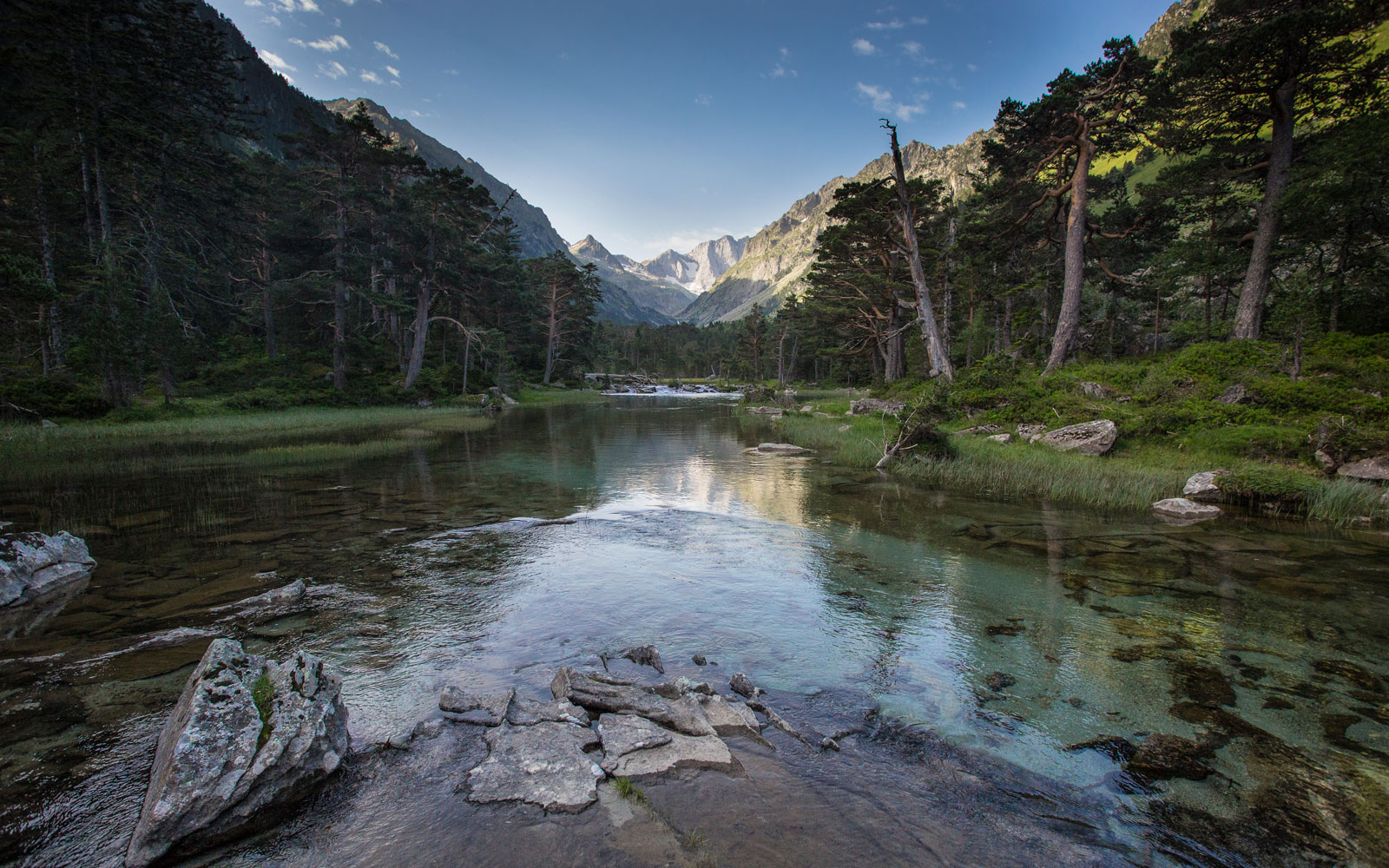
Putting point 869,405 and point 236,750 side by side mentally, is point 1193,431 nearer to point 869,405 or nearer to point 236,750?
point 869,405

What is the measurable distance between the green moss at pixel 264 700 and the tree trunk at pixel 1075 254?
978 inches

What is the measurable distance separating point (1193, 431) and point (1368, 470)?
361 centimetres

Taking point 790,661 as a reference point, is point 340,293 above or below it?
above

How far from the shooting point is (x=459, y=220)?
4347 cm

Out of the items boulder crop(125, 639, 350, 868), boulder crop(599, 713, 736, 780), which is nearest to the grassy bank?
Result: boulder crop(599, 713, 736, 780)

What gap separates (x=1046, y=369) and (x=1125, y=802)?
71.7 ft

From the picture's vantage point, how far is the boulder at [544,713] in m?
4.20

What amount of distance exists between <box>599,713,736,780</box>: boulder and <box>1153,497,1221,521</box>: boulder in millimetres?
12667

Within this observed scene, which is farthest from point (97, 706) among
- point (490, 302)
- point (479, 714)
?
point (490, 302)

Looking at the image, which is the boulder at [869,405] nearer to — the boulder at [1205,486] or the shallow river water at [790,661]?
the boulder at [1205,486]

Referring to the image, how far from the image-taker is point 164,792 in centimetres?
288

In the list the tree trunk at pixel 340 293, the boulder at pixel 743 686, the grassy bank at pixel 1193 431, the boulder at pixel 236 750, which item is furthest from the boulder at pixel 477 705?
the tree trunk at pixel 340 293

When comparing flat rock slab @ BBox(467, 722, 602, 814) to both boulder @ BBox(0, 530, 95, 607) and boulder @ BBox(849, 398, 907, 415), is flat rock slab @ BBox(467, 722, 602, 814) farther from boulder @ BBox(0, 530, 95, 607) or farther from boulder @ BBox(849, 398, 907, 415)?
boulder @ BBox(849, 398, 907, 415)

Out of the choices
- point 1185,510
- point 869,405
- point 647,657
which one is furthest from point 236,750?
point 869,405
